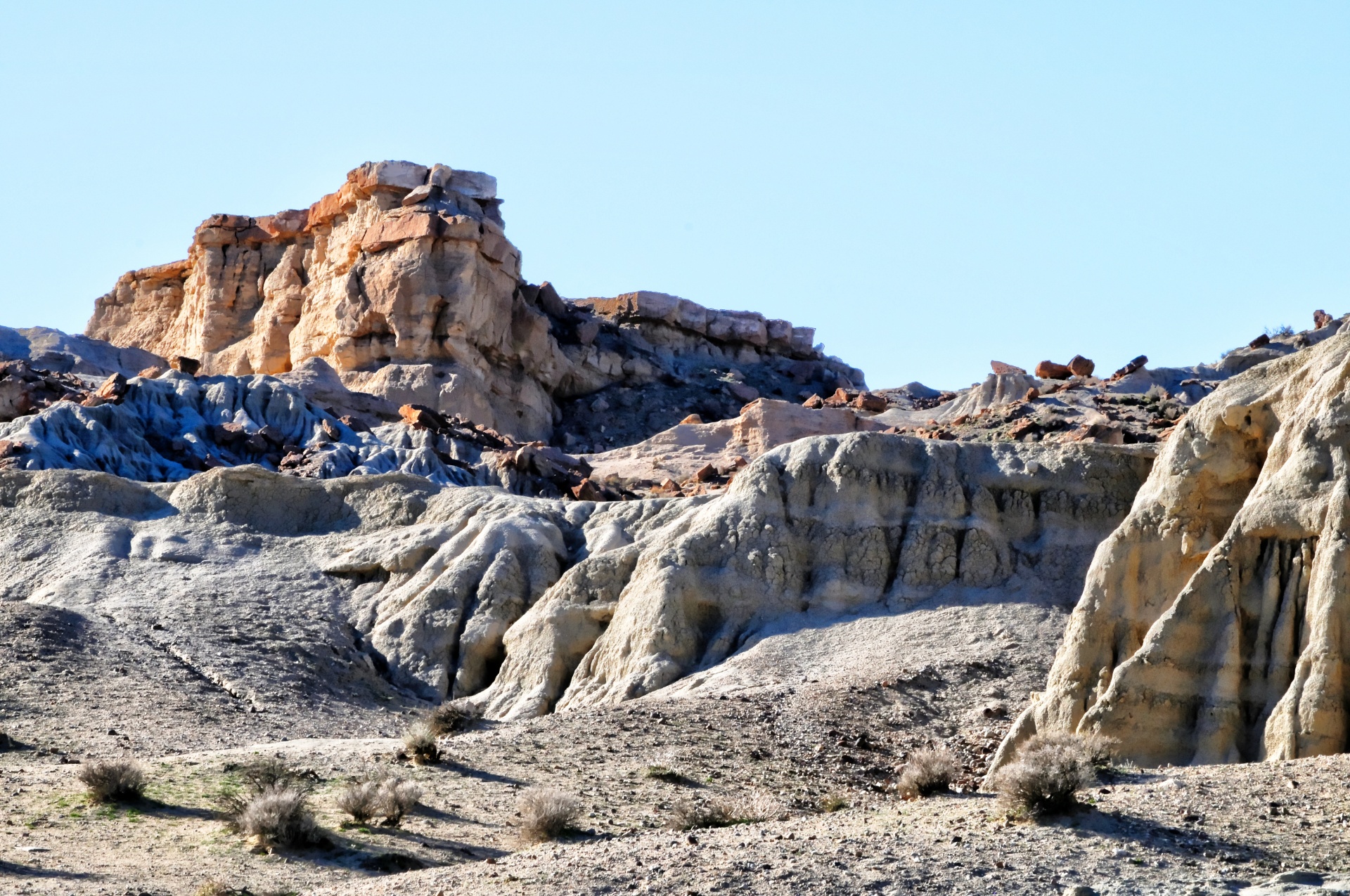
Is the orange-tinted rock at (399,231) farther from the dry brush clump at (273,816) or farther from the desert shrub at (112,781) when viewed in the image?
the dry brush clump at (273,816)

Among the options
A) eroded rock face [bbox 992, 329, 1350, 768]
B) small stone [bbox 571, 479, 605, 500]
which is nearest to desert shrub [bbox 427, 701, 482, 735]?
eroded rock face [bbox 992, 329, 1350, 768]

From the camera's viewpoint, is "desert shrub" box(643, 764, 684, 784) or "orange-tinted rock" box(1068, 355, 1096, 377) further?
"orange-tinted rock" box(1068, 355, 1096, 377)

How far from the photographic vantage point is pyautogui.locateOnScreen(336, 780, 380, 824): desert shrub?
2183cm

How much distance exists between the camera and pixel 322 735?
30.5 meters

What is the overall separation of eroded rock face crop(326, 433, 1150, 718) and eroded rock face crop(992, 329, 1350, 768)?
894cm

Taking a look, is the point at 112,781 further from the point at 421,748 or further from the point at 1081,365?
the point at 1081,365

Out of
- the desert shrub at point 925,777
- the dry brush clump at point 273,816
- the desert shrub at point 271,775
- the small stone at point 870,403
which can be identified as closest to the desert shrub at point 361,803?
the dry brush clump at point 273,816

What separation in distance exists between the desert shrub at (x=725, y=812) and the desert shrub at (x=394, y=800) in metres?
3.02

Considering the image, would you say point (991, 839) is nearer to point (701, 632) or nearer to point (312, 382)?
point (701, 632)

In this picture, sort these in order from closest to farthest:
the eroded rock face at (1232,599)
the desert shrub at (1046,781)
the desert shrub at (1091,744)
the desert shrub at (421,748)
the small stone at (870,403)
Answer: the desert shrub at (1046,781)
the desert shrub at (1091,744)
the eroded rock face at (1232,599)
the desert shrub at (421,748)
the small stone at (870,403)

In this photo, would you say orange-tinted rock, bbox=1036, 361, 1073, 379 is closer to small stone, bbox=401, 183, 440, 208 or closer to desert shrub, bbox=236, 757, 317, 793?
small stone, bbox=401, 183, 440, 208

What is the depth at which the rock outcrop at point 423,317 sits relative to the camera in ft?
263

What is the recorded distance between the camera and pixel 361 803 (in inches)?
859

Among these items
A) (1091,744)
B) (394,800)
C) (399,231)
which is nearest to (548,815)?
(394,800)
